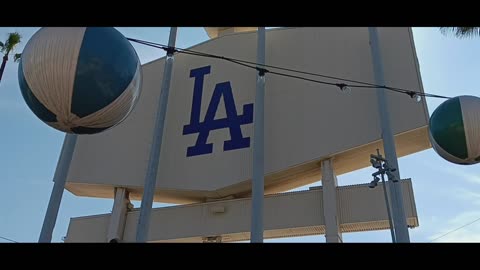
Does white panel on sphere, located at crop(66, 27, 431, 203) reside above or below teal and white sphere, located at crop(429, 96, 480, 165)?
above

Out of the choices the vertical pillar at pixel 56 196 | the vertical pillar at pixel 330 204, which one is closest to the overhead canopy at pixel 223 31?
the vertical pillar at pixel 330 204

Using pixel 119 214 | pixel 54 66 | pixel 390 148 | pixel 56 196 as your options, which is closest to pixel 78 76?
pixel 54 66

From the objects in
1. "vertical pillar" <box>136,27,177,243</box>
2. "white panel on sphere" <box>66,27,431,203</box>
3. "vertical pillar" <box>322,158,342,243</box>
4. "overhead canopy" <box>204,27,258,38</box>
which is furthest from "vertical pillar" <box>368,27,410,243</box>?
"vertical pillar" <box>136,27,177,243</box>

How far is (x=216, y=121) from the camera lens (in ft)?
40.4

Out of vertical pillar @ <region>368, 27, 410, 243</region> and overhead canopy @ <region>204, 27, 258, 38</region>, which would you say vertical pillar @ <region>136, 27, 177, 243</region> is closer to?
overhead canopy @ <region>204, 27, 258, 38</region>

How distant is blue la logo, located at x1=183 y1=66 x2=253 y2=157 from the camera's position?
11805 millimetres

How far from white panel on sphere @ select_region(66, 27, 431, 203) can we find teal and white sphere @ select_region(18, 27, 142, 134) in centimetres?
804

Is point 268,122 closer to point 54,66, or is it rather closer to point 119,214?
point 119,214

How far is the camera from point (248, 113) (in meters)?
11.9

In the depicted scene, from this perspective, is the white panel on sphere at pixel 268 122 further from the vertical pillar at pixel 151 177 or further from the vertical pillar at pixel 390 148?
the vertical pillar at pixel 151 177

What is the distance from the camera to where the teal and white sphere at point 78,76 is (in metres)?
2.86
